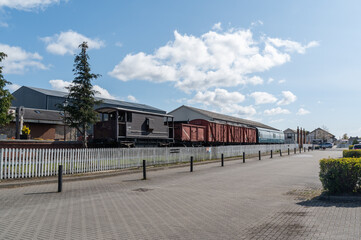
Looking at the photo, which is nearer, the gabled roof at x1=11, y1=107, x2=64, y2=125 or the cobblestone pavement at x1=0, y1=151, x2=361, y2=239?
the cobblestone pavement at x1=0, y1=151, x2=361, y2=239

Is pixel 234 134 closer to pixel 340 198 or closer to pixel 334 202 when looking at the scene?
pixel 340 198

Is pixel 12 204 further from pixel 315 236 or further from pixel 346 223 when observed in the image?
pixel 346 223

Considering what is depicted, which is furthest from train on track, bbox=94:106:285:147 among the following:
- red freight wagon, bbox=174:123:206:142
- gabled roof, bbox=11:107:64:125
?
gabled roof, bbox=11:107:64:125

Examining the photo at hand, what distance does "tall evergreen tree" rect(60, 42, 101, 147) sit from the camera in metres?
21.5

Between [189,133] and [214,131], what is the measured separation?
19.3ft

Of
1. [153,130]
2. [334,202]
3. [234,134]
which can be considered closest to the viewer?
[334,202]

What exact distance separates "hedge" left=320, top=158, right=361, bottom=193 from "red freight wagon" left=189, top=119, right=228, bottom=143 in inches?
901

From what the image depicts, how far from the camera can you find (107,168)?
17016mm

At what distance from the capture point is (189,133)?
2828 centimetres

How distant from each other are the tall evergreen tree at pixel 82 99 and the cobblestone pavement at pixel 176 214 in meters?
11.0

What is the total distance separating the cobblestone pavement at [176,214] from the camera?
17.7ft

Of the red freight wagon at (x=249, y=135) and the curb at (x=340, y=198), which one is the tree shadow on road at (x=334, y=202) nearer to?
the curb at (x=340, y=198)

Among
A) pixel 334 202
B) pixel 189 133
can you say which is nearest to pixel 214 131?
pixel 189 133

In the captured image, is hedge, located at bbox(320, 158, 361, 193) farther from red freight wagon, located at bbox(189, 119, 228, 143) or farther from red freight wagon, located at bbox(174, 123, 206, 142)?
red freight wagon, located at bbox(189, 119, 228, 143)
